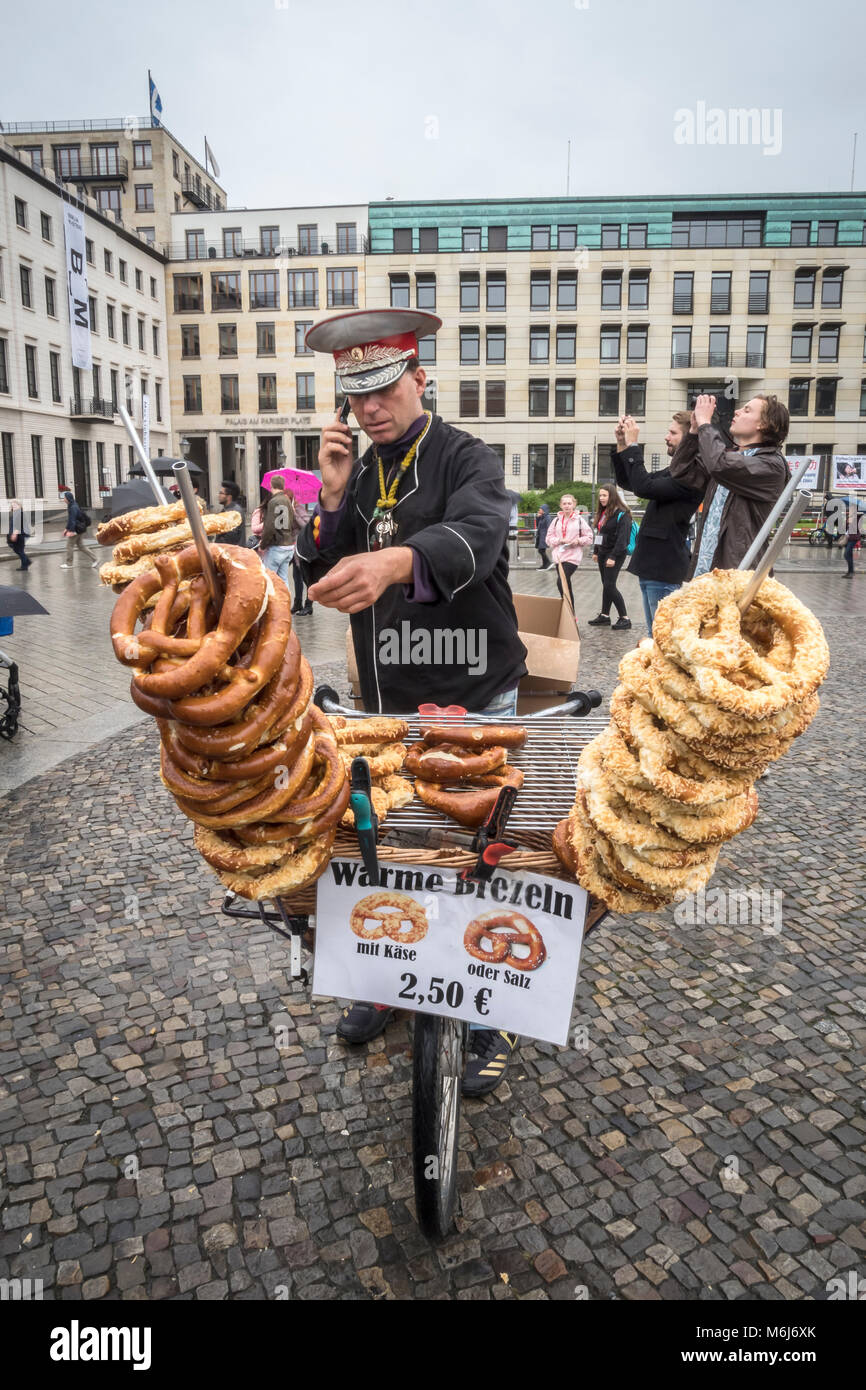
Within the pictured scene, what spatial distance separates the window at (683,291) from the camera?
164 ft

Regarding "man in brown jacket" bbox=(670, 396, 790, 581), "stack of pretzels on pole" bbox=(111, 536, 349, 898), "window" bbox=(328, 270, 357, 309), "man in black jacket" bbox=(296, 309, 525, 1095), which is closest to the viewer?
"stack of pretzels on pole" bbox=(111, 536, 349, 898)

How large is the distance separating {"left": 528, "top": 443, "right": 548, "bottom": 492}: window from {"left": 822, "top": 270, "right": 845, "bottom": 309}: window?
1869 centimetres

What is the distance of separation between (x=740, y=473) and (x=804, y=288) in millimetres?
54591

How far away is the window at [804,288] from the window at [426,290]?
71.2ft

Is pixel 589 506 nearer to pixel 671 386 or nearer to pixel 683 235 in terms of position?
pixel 671 386

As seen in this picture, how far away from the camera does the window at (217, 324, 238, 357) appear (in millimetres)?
53156

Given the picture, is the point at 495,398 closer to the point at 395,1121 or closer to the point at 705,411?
the point at 705,411

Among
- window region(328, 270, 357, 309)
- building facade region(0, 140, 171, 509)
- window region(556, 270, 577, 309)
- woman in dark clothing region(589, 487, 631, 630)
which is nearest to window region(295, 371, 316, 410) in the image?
window region(328, 270, 357, 309)

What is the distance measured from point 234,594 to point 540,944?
106 cm

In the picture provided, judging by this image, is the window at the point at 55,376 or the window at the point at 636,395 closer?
the window at the point at 55,376

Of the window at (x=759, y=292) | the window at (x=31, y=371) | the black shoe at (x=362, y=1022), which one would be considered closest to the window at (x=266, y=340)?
the window at (x=31, y=371)

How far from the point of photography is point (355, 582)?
169 centimetres

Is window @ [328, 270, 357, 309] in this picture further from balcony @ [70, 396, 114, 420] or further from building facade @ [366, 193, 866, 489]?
balcony @ [70, 396, 114, 420]

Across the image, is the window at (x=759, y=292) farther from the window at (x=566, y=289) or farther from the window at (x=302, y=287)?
the window at (x=302, y=287)
